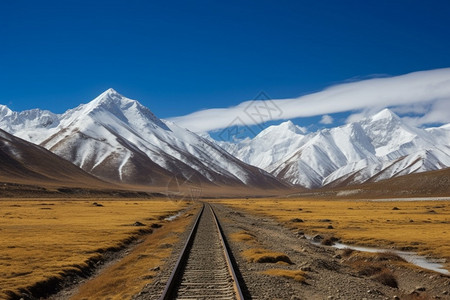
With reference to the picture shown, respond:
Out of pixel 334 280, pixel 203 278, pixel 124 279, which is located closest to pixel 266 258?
pixel 334 280

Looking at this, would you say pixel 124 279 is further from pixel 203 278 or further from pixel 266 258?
pixel 266 258

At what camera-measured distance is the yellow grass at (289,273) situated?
18156mm

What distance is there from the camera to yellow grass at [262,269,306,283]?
18156mm

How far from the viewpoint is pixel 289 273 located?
19.1m

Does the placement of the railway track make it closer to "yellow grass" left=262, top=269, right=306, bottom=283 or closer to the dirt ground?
the dirt ground

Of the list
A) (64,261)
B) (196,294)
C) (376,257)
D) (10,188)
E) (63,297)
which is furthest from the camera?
(10,188)

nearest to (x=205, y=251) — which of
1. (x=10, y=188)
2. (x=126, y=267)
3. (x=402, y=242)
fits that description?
(x=126, y=267)

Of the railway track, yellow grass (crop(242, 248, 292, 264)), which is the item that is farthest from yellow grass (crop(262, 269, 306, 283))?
yellow grass (crop(242, 248, 292, 264))

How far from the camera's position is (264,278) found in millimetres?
17688

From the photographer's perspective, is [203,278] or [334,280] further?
[334,280]

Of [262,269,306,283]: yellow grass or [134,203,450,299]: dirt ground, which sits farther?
[262,269,306,283]: yellow grass

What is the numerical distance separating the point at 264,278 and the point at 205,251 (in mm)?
8082

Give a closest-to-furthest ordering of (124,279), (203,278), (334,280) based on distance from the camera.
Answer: (203,278) → (124,279) → (334,280)

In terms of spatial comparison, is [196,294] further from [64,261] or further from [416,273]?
[416,273]
